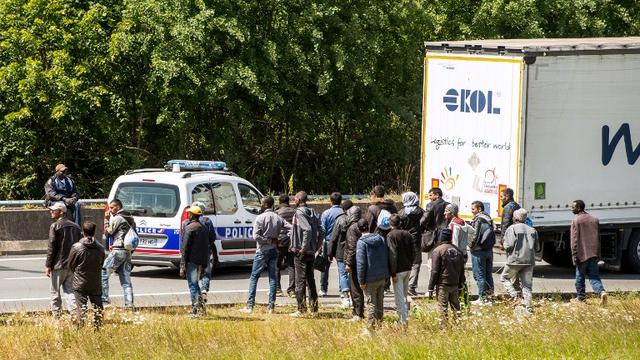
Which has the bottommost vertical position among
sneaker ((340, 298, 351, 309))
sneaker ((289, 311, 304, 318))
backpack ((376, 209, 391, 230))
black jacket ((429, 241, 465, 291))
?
sneaker ((289, 311, 304, 318))

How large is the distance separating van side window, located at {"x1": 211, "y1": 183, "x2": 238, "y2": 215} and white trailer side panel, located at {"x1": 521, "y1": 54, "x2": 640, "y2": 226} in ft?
16.4

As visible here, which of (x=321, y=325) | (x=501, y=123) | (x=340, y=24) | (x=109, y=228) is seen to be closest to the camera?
(x=321, y=325)

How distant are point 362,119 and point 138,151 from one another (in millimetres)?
6661

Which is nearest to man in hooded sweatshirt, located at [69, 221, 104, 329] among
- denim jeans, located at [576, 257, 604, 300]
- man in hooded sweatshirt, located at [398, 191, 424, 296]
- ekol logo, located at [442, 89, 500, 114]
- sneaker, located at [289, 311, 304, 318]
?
sneaker, located at [289, 311, 304, 318]

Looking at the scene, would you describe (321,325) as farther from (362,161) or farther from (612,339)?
(362,161)

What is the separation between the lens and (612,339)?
15500 millimetres

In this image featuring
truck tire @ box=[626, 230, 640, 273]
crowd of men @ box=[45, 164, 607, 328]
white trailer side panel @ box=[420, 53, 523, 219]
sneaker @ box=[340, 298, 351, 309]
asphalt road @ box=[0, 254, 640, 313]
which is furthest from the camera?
truck tire @ box=[626, 230, 640, 273]

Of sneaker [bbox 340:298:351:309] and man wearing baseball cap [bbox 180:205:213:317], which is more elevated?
man wearing baseball cap [bbox 180:205:213:317]

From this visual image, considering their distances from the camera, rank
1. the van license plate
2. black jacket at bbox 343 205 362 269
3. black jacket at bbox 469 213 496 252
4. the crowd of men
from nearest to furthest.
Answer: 1. the crowd of men
2. black jacket at bbox 343 205 362 269
3. black jacket at bbox 469 213 496 252
4. the van license plate

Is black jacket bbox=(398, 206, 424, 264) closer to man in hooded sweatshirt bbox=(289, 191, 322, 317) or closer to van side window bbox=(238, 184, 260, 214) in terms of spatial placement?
man in hooded sweatshirt bbox=(289, 191, 322, 317)

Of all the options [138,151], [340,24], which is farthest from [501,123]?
[138,151]

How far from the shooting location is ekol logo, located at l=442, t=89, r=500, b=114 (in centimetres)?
2145

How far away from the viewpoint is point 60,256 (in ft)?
54.7

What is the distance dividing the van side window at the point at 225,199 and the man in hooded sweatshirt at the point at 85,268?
616 centimetres
